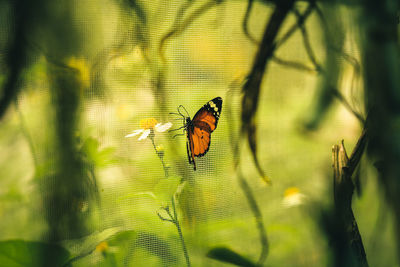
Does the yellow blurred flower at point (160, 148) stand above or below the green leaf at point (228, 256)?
above

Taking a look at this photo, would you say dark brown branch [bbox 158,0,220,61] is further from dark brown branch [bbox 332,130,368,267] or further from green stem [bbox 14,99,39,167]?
dark brown branch [bbox 332,130,368,267]

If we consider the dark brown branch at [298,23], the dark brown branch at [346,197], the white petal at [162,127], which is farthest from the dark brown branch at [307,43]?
the white petal at [162,127]

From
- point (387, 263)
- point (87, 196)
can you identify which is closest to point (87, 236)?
point (87, 196)

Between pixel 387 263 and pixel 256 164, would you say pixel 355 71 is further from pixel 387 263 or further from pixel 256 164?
pixel 387 263

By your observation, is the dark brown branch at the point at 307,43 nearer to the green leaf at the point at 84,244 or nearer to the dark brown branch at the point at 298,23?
the dark brown branch at the point at 298,23

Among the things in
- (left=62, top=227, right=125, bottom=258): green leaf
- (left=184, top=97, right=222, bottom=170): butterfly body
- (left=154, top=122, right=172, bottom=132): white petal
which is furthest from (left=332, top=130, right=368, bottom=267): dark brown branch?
(left=62, top=227, right=125, bottom=258): green leaf

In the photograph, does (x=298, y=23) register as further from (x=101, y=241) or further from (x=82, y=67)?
(x=101, y=241)
